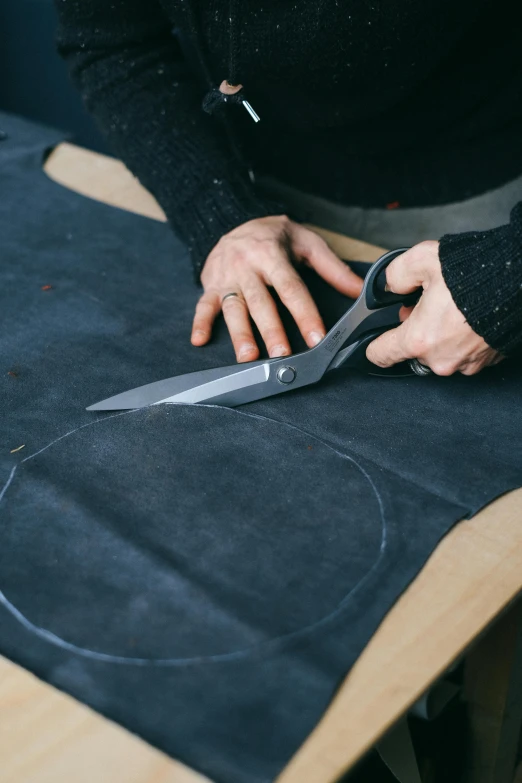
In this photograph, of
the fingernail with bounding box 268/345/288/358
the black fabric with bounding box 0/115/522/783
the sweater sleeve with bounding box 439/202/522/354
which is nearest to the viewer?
the black fabric with bounding box 0/115/522/783

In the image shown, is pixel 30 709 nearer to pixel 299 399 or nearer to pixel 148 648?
pixel 148 648

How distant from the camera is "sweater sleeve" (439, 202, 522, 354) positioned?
0.70 m

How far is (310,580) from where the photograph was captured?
0.55 metres

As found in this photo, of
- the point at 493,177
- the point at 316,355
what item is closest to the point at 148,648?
the point at 316,355

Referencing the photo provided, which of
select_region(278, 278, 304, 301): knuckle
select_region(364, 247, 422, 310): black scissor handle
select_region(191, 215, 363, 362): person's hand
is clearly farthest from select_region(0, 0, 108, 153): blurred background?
select_region(364, 247, 422, 310): black scissor handle

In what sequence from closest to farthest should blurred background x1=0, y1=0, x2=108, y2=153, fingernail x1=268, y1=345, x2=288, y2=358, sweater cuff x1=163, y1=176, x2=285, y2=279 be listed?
1. fingernail x1=268, y1=345, x2=288, y2=358
2. sweater cuff x1=163, y1=176, x2=285, y2=279
3. blurred background x1=0, y1=0, x2=108, y2=153

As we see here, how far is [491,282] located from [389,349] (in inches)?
4.4

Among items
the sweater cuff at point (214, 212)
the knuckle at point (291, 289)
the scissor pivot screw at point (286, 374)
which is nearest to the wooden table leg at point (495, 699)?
the scissor pivot screw at point (286, 374)

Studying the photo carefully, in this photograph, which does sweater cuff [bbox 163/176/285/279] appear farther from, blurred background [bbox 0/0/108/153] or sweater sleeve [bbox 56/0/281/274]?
blurred background [bbox 0/0/108/153]

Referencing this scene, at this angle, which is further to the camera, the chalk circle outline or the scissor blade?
the scissor blade

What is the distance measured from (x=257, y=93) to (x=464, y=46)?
0.29m

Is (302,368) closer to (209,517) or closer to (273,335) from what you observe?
(273,335)

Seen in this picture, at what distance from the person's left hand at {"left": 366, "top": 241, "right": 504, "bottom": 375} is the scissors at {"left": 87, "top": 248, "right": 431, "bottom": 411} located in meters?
0.02

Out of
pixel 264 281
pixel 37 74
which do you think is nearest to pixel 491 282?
pixel 264 281
